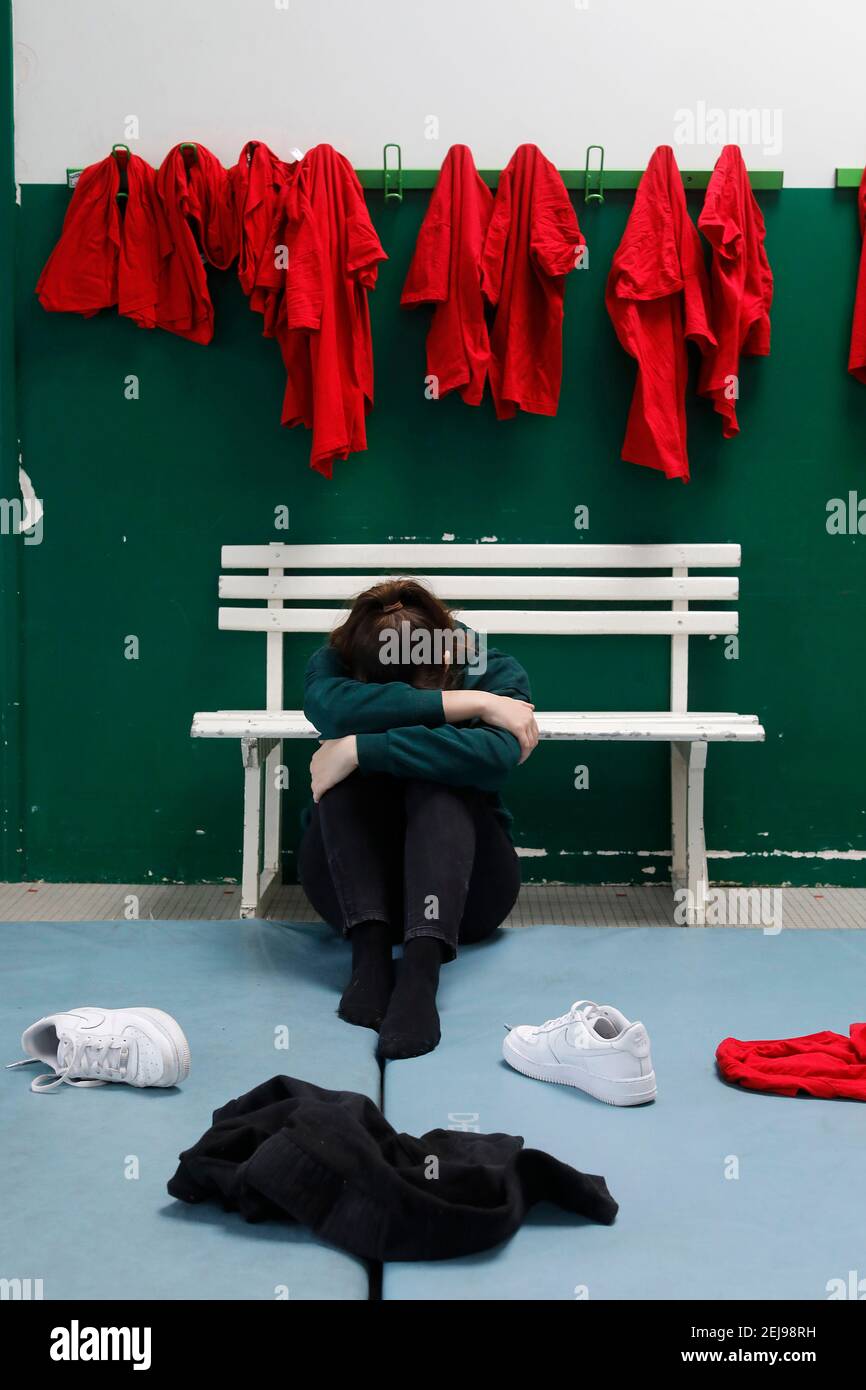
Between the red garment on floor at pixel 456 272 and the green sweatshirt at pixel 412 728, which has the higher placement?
the red garment on floor at pixel 456 272

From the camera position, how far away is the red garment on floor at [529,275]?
2.98 meters

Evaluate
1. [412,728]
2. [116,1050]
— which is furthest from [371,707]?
[116,1050]

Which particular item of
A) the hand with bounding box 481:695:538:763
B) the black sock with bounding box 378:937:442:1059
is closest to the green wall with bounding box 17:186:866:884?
the hand with bounding box 481:695:538:763

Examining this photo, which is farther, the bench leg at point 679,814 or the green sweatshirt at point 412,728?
the bench leg at point 679,814

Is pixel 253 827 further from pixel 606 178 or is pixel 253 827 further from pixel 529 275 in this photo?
pixel 606 178

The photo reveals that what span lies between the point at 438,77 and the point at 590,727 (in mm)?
1606

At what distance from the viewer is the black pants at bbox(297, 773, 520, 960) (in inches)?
86.8

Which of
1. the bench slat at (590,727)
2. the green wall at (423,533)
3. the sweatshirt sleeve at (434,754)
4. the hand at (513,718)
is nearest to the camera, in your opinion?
the sweatshirt sleeve at (434,754)

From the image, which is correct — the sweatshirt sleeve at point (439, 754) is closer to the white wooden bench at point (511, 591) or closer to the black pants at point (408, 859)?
the black pants at point (408, 859)

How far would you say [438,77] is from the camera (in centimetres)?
310

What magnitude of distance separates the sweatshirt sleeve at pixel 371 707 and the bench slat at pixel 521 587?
30.3 inches

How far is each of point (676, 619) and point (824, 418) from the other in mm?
615

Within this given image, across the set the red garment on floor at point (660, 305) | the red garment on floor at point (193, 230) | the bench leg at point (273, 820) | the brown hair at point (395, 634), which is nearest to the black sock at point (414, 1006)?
the brown hair at point (395, 634)

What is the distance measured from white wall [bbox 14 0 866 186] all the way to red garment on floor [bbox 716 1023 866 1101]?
2115 millimetres
